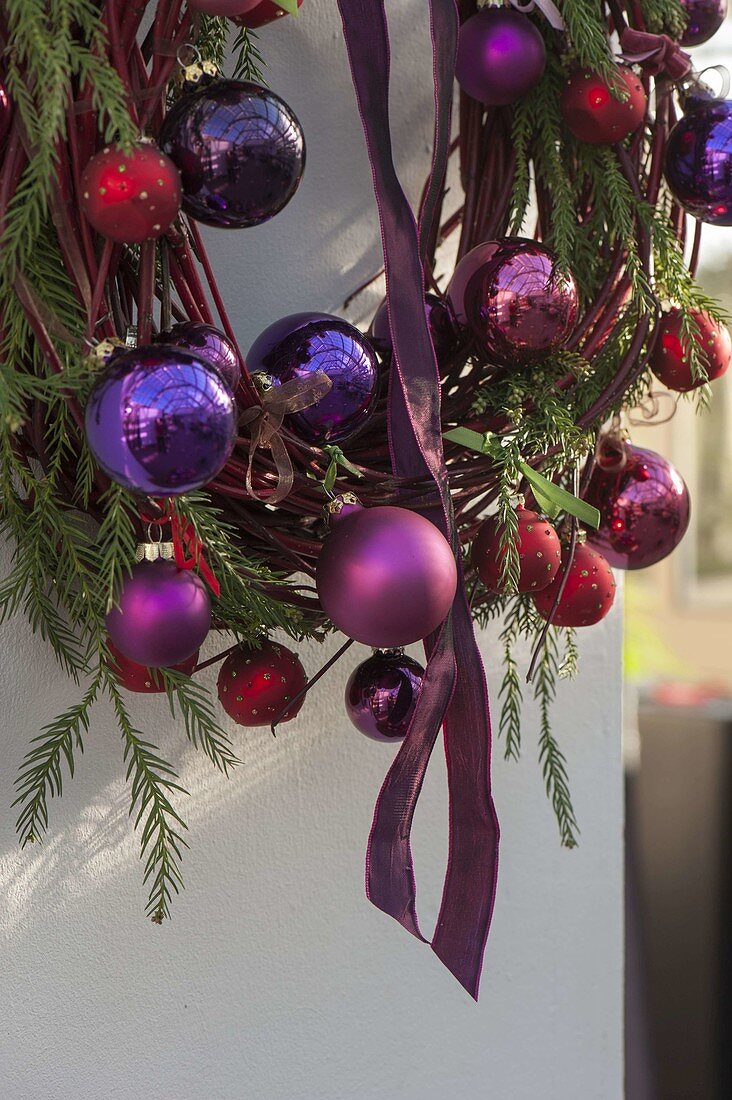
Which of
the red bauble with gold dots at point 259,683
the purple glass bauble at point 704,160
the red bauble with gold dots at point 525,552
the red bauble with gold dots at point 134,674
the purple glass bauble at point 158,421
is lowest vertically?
the red bauble with gold dots at point 259,683

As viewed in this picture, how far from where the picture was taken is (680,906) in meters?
1.53

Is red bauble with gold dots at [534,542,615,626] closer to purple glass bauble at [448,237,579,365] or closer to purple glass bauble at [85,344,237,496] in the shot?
purple glass bauble at [448,237,579,365]

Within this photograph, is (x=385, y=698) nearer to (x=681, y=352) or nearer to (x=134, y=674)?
(x=134, y=674)

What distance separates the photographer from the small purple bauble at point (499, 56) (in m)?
0.58

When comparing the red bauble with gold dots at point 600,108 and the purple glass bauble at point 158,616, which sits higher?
the red bauble with gold dots at point 600,108

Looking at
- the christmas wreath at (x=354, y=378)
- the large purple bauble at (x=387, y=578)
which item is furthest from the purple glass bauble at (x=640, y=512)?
the large purple bauble at (x=387, y=578)

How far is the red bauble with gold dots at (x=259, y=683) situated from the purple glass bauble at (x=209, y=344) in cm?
15

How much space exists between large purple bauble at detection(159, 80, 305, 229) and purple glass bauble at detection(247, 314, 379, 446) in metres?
0.08

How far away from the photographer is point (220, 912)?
2.13ft

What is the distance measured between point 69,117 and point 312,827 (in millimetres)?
461

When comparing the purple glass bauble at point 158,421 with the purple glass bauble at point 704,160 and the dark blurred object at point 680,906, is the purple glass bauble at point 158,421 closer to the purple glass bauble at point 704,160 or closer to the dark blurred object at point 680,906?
the purple glass bauble at point 704,160

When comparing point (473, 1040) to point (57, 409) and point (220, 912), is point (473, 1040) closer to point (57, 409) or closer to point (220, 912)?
Result: point (220, 912)

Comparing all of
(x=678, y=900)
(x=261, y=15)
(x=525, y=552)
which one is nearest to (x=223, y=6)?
(x=261, y=15)

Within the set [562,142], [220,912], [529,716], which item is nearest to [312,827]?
[220,912]
